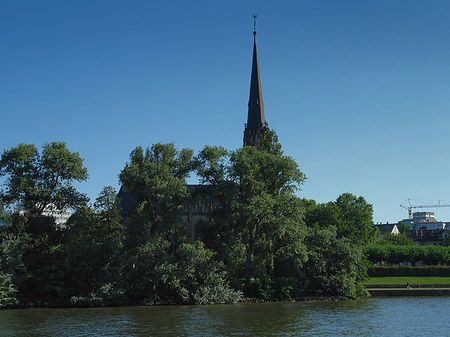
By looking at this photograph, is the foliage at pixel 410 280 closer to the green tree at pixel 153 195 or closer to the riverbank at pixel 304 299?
the riverbank at pixel 304 299

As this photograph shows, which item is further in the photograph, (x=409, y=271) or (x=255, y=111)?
(x=255, y=111)

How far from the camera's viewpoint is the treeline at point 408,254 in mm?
96062

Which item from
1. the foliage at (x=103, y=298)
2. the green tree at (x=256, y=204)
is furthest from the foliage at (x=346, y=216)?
the foliage at (x=103, y=298)

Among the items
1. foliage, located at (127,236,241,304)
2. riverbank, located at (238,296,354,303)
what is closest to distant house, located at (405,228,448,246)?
riverbank, located at (238,296,354,303)

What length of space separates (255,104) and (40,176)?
57815 millimetres

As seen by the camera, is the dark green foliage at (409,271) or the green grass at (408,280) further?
the dark green foliage at (409,271)

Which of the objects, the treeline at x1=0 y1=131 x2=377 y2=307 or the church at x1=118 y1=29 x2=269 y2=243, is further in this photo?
the church at x1=118 y1=29 x2=269 y2=243

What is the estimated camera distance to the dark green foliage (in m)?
84.1

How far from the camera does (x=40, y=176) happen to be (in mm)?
59844

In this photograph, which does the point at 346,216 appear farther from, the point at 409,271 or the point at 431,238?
the point at 431,238

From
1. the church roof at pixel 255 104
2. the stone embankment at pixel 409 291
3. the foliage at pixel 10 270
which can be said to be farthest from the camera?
the church roof at pixel 255 104

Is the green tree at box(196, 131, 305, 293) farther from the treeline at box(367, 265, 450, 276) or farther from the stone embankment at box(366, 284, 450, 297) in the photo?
the treeline at box(367, 265, 450, 276)

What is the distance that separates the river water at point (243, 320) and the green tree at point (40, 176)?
44.0 ft

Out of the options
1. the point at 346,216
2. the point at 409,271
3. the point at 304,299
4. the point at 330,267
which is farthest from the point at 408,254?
the point at 304,299
